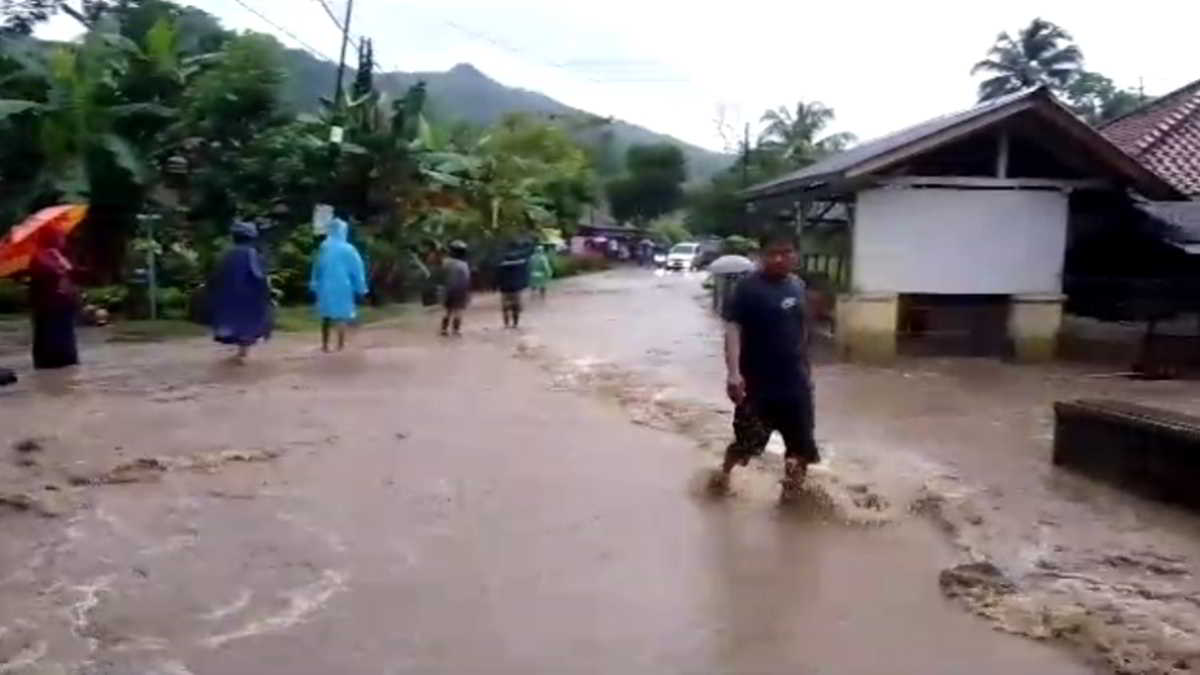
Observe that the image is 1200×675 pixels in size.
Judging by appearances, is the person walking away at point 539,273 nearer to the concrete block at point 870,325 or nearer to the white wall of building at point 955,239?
the concrete block at point 870,325

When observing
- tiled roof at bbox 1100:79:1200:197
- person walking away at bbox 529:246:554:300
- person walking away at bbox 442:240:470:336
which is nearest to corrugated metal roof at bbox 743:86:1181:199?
tiled roof at bbox 1100:79:1200:197

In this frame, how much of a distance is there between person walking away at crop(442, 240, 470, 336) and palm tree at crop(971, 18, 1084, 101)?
1639 inches

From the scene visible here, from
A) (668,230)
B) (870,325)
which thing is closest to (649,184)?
(668,230)

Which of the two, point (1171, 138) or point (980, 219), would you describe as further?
point (1171, 138)

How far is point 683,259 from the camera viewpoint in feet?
188

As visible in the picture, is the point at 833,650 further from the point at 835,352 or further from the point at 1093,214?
the point at 1093,214

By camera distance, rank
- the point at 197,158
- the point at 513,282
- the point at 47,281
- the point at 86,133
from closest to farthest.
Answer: the point at 47,281
the point at 86,133
the point at 513,282
the point at 197,158

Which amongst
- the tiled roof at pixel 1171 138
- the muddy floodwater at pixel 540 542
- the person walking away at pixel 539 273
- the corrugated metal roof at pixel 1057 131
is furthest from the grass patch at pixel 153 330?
the tiled roof at pixel 1171 138

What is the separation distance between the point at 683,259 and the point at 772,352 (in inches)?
1961

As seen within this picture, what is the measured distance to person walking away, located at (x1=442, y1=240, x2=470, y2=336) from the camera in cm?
1923

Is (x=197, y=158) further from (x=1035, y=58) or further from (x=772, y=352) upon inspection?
(x=1035, y=58)

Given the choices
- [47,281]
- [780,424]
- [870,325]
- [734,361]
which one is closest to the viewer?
→ [734,361]

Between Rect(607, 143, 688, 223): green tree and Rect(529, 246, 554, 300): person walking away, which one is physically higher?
Rect(607, 143, 688, 223): green tree

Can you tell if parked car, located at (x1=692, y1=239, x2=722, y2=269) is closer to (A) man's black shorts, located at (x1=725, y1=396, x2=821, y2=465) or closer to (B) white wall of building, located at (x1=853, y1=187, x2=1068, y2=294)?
(B) white wall of building, located at (x1=853, y1=187, x2=1068, y2=294)
